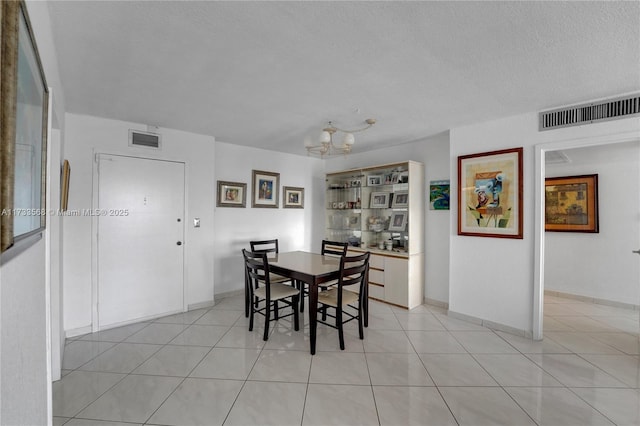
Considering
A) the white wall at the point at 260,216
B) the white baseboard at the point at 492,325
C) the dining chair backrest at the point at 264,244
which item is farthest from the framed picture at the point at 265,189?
the white baseboard at the point at 492,325

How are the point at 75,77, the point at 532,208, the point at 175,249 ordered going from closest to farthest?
the point at 75,77 → the point at 532,208 → the point at 175,249

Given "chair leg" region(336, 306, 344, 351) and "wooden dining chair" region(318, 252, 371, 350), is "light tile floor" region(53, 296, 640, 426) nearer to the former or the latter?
"chair leg" region(336, 306, 344, 351)

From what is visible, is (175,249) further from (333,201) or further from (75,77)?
(333,201)

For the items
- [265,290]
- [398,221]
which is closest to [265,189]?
[265,290]

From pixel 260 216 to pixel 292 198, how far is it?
735 millimetres

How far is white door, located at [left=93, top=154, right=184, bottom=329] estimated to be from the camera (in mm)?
3289

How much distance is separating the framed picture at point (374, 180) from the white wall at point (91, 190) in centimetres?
253

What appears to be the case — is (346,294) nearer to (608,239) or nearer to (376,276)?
(376,276)

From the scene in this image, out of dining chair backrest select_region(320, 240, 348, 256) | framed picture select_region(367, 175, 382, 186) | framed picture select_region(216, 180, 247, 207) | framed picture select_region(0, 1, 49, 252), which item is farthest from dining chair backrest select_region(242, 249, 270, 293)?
framed picture select_region(367, 175, 382, 186)

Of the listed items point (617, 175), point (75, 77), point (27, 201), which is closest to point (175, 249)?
point (75, 77)

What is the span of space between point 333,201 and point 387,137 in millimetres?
1654

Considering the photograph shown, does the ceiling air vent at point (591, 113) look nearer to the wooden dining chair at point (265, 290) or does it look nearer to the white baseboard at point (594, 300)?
the white baseboard at point (594, 300)

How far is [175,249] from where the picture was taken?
378cm

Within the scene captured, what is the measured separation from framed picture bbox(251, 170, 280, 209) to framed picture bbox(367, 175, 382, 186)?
1612 mm
